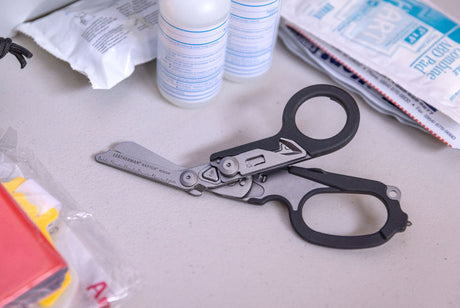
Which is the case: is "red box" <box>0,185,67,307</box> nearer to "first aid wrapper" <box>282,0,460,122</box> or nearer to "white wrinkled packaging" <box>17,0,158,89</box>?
"white wrinkled packaging" <box>17,0,158,89</box>

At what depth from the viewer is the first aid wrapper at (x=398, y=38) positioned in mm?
647

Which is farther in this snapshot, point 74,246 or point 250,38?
point 250,38

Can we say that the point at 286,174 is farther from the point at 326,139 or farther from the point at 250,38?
the point at 250,38

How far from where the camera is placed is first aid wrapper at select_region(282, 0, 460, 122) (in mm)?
647

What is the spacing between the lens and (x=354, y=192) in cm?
57

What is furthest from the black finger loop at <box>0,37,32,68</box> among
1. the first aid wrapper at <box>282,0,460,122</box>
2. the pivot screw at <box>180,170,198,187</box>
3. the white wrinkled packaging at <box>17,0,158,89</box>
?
→ the first aid wrapper at <box>282,0,460,122</box>

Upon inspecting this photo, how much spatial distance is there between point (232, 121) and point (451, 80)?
0.25 meters

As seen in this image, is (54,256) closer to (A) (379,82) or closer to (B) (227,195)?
(B) (227,195)

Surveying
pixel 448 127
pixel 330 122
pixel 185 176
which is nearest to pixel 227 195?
pixel 185 176

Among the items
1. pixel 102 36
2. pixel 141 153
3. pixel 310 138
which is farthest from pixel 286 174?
pixel 102 36

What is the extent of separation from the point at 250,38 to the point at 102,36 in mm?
165

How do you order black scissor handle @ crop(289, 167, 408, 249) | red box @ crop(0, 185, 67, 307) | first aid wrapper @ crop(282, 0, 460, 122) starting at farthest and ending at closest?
first aid wrapper @ crop(282, 0, 460, 122) → black scissor handle @ crop(289, 167, 408, 249) → red box @ crop(0, 185, 67, 307)

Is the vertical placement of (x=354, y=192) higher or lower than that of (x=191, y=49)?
lower

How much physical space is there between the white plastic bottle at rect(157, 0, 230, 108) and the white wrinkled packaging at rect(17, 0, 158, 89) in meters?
0.04
